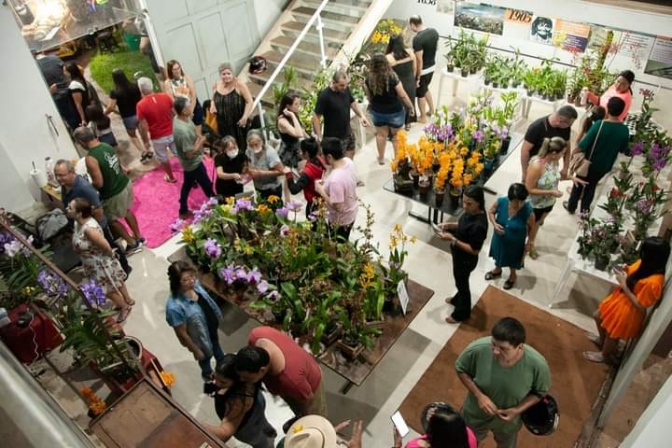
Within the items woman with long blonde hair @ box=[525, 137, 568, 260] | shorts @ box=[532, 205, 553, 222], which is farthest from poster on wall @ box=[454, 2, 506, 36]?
shorts @ box=[532, 205, 553, 222]

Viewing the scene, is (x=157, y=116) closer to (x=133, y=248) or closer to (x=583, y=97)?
(x=133, y=248)

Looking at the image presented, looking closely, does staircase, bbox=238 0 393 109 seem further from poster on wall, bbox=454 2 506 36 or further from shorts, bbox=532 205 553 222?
shorts, bbox=532 205 553 222

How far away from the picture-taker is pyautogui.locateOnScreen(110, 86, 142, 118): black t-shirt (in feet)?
20.7

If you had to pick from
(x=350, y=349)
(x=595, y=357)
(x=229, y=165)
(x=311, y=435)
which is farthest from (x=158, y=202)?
(x=595, y=357)

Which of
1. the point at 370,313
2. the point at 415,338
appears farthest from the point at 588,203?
the point at 370,313

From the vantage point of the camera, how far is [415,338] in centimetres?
439

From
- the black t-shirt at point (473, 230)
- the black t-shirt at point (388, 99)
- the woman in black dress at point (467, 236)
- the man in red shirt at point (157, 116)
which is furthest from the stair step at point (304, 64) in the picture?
the black t-shirt at point (473, 230)

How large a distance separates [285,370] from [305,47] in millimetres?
6035

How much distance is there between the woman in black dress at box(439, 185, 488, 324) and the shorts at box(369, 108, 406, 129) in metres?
2.35

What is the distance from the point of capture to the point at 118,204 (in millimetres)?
5066

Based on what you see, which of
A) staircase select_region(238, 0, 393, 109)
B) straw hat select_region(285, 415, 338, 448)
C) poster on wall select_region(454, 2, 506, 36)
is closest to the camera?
straw hat select_region(285, 415, 338, 448)

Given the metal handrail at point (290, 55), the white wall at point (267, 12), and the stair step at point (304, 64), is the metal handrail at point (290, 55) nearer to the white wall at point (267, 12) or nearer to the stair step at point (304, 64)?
the stair step at point (304, 64)

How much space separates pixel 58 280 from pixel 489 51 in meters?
6.80

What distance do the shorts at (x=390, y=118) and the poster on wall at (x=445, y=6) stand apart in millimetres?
3017
